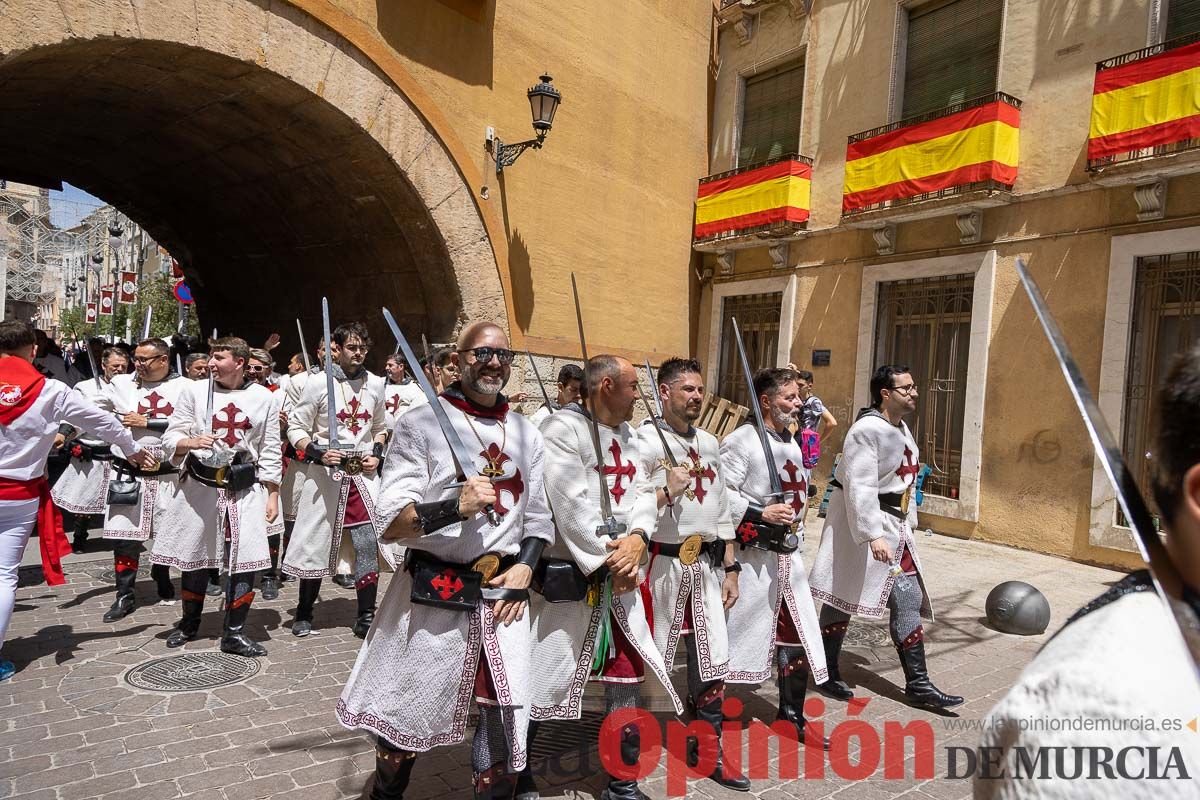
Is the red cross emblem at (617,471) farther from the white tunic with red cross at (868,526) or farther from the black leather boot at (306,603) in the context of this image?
the black leather boot at (306,603)

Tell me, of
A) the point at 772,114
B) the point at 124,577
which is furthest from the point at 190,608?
the point at 772,114

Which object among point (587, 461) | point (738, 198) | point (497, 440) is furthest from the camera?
point (738, 198)

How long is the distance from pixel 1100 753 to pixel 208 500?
215 inches

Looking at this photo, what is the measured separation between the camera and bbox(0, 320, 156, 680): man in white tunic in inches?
175

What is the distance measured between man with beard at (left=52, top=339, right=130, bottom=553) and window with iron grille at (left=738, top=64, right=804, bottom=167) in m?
9.97

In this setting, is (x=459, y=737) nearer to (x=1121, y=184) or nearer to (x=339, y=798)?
(x=339, y=798)

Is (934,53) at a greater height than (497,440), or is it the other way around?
(934,53)

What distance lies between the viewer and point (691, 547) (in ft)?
12.8

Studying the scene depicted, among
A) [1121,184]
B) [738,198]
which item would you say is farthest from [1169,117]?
[738,198]

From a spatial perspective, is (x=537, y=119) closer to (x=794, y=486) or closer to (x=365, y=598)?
(x=365, y=598)

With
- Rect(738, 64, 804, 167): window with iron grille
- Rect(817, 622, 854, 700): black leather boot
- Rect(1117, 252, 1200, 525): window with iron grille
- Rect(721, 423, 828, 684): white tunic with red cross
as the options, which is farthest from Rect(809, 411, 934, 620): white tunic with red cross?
Rect(738, 64, 804, 167): window with iron grille

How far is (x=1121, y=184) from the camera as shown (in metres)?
8.77

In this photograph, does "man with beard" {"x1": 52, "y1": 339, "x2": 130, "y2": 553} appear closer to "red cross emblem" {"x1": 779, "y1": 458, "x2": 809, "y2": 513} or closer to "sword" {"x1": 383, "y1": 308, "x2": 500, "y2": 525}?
"sword" {"x1": 383, "y1": 308, "x2": 500, "y2": 525}

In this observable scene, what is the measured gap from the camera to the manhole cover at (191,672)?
457 centimetres
